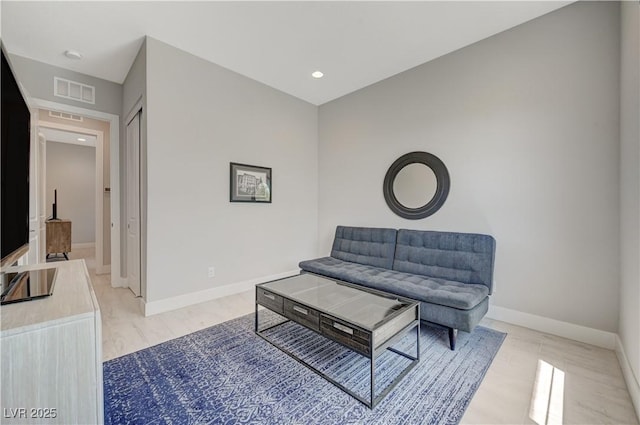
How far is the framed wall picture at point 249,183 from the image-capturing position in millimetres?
3486

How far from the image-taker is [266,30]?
8.72 ft

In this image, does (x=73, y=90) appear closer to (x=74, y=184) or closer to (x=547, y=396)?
(x=74, y=184)

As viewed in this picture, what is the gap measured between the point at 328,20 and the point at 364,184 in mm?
2043

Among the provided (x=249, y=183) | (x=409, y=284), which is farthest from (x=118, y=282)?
(x=409, y=284)

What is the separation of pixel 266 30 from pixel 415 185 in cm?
232

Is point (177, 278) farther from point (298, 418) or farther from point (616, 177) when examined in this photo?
point (616, 177)

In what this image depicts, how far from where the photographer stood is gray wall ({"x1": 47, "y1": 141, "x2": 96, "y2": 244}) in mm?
6710

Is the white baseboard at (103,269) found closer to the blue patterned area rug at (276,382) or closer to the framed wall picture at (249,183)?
the framed wall picture at (249,183)

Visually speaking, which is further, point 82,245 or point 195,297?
point 82,245

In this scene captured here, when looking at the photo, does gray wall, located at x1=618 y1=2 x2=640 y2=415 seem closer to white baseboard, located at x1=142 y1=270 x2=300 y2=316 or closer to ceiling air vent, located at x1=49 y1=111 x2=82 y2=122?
white baseboard, located at x1=142 y1=270 x2=300 y2=316

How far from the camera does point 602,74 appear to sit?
2225 millimetres

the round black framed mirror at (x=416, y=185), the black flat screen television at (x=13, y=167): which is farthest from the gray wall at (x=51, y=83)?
the round black framed mirror at (x=416, y=185)

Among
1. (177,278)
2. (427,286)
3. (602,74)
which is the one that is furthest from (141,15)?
(602,74)

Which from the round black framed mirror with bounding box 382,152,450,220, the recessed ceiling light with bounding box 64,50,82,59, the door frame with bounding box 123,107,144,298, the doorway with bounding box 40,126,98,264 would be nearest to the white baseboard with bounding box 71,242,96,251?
the doorway with bounding box 40,126,98,264
